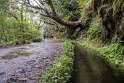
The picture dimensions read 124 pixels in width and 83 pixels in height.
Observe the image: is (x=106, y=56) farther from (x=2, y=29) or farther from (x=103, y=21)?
(x=2, y=29)

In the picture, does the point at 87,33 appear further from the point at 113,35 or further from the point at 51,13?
the point at 113,35

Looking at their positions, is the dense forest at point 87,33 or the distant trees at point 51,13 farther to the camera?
the distant trees at point 51,13

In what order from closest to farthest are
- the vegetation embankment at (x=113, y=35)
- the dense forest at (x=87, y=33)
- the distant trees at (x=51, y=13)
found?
1. the dense forest at (x=87, y=33)
2. the vegetation embankment at (x=113, y=35)
3. the distant trees at (x=51, y=13)

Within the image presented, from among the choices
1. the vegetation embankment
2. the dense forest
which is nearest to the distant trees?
the dense forest

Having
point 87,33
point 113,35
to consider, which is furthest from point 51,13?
point 113,35

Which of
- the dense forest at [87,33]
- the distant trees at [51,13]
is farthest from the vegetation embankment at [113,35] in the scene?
the distant trees at [51,13]

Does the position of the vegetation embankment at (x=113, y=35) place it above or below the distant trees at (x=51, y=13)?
below

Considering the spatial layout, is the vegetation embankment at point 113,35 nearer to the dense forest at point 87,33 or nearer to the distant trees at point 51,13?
the dense forest at point 87,33

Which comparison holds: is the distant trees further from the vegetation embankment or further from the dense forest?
the vegetation embankment

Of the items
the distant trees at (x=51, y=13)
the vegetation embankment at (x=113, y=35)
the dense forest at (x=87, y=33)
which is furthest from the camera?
the distant trees at (x=51, y=13)

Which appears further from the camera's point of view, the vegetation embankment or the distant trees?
the distant trees

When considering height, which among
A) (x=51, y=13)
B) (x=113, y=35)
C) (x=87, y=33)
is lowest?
(x=113, y=35)

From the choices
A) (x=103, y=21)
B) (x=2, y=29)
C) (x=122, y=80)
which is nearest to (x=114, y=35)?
(x=103, y=21)

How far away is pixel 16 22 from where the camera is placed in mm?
26203
